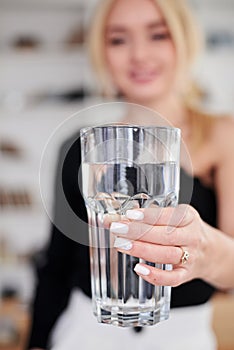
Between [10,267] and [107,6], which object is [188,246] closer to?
[107,6]

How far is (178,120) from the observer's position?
1.24 ft

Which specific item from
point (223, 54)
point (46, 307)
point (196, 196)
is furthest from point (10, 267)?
point (196, 196)

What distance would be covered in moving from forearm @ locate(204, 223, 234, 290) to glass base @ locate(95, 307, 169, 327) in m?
0.03

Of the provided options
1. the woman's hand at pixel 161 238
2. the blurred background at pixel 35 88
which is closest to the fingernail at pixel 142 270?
the woman's hand at pixel 161 238

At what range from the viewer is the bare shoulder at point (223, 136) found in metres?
0.39

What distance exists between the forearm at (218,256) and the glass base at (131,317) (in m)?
0.03

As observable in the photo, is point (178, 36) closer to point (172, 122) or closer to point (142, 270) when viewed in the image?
point (172, 122)

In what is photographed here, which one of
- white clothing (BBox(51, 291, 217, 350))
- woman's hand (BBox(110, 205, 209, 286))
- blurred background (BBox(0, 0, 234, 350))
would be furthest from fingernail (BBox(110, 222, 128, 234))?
blurred background (BBox(0, 0, 234, 350))

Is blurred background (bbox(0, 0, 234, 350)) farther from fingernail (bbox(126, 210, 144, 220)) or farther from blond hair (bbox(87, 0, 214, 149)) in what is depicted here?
fingernail (bbox(126, 210, 144, 220))

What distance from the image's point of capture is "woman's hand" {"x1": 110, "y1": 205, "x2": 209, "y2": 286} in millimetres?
223

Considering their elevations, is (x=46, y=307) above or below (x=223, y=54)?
below

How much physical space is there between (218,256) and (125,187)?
72mm

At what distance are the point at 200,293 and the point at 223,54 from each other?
3.42ft

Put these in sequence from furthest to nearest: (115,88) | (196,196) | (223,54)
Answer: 1. (223,54)
2. (115,88)
3. (196,196)
